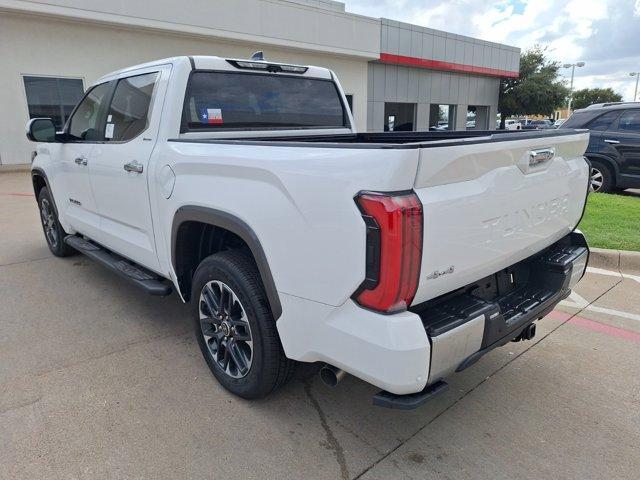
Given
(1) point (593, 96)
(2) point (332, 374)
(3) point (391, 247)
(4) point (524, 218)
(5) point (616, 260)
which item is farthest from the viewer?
(1) point (593, 96)

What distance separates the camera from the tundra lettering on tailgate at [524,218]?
2.16 metres

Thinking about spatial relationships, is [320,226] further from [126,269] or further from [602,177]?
[602,177]

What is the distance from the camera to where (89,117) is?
4.32 meters

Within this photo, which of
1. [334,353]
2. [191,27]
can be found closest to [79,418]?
[334,353]

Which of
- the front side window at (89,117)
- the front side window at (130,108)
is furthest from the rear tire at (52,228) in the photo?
the front side window at (130,108)

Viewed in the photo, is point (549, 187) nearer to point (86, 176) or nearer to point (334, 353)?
point (334, 353)

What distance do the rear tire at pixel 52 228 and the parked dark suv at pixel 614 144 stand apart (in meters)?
8.52

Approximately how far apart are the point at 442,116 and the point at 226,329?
28.6 m

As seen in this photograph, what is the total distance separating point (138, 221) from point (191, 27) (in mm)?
14812

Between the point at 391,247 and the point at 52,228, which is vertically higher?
the point at 391,247

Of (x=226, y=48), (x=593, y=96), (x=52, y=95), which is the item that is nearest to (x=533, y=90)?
(x=226, y=48)

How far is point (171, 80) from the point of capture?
125 inches

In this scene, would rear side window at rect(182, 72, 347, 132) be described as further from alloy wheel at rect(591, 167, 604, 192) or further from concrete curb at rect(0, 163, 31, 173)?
concrete curb at rect(0, 163, 31, 173)

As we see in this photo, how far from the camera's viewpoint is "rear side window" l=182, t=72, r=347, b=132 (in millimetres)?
3301
